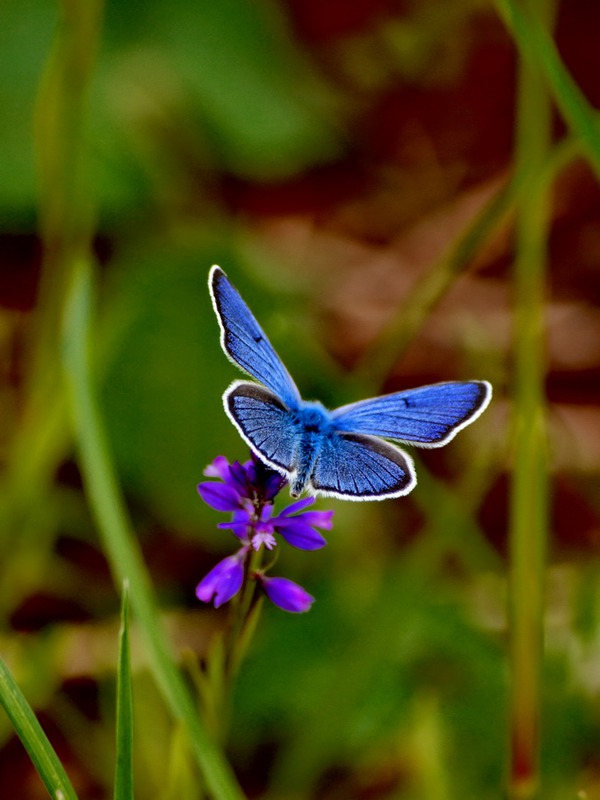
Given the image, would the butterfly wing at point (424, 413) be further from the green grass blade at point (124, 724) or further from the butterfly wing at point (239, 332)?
the green grass blade at point (124, 724)

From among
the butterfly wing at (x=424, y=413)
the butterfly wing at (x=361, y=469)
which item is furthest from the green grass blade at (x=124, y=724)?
the butterfly wing at (x=424, y=413)

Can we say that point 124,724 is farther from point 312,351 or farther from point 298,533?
point 312,351

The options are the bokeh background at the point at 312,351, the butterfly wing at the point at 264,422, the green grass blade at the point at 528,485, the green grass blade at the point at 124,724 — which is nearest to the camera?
the green grass blade at the point at 124,724

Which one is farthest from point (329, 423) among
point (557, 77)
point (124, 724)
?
point (557, 77)

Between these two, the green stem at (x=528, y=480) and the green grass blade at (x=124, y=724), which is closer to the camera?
the green grass blade at (x=124, y=724)

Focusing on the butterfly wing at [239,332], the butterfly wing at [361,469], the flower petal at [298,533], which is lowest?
the flower petal at [298,533]

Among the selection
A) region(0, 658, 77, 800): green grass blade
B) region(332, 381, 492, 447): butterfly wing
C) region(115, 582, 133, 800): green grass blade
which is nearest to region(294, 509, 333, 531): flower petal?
region(332, 381, 492, 447): butterfly wing

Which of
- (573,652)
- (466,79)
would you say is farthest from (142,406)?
(466,79)
